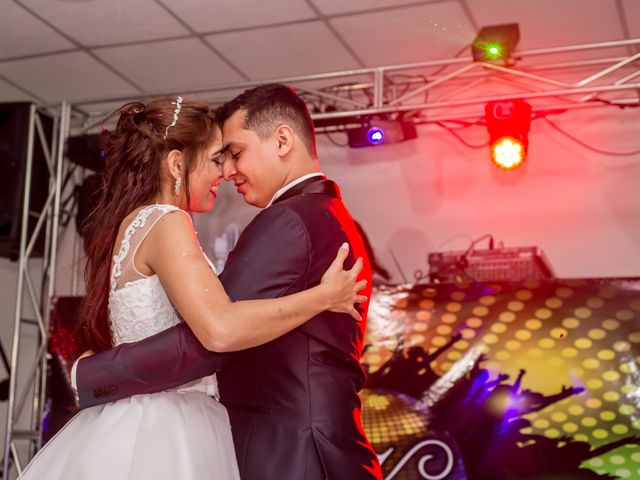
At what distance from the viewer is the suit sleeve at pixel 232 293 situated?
6.03 feet

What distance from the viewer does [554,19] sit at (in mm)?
4809

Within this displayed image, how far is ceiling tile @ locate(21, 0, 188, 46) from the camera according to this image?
4.62m

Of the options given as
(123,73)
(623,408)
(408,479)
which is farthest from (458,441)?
(123,73)

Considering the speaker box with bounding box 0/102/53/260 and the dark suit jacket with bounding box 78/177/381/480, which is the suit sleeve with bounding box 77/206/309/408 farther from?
the speaker box with bounding box 0/102/53/260

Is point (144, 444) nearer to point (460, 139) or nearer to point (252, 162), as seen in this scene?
point (252, 162)

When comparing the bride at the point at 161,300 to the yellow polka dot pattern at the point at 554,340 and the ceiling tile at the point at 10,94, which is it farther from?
the ceiling tile at the point at 10,94

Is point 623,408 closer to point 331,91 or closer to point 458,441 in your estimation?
point 458,441

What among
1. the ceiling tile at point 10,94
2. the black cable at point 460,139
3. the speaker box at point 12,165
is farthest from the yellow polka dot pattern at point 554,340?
the ceiling tile at point 10,94

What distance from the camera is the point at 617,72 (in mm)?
5711

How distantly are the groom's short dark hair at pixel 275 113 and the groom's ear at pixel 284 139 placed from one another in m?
0.02

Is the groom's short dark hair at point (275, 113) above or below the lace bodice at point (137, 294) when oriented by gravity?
above

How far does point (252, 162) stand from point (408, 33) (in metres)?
3.06

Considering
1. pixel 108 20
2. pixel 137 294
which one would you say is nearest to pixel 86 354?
pixel 137 294

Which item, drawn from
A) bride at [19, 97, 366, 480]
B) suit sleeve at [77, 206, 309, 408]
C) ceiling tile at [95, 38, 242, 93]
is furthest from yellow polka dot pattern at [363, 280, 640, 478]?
suit sleeve at [77, 206, 309, 408]
